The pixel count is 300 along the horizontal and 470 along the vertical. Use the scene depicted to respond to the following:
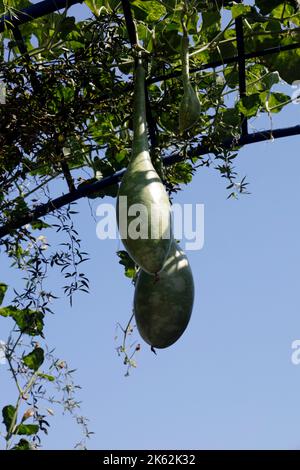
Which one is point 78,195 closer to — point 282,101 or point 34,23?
point 34,23

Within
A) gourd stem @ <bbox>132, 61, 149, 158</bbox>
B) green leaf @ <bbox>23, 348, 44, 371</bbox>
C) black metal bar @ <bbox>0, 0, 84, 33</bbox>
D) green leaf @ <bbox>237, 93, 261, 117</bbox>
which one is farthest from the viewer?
green leaf @ <bbox>23, 348, 44, 371</bbox>

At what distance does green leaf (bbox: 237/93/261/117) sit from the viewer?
230cm

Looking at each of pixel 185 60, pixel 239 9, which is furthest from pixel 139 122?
pixel 239 9

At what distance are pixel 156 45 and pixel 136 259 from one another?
0.87 m

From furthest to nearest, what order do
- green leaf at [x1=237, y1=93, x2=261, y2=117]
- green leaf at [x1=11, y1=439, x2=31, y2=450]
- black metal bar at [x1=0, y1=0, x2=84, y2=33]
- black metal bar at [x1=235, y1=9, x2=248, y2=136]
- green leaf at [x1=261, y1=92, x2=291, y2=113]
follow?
1. green leaf at [x1=11, y1=439, x2=31, y2=450]
2. green leaf at [x1=261, y1=92, x2=291, y2=113]
3. green leaf at [x1=237, y1=93, x2=261, y2=117]
4. black metal bar at [x1=235, y1=9, x2=248, y2=136]
5. black metal bar at [x1=0, y1=0, x2=84, y2=33]

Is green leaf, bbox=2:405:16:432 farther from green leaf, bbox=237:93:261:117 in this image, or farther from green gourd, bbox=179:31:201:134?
green gourd, bbox=179:31:201:134

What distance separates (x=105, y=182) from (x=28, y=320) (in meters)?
0.50

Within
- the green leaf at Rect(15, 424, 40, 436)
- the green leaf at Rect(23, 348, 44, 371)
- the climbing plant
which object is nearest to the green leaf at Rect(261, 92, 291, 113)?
the climbing plant

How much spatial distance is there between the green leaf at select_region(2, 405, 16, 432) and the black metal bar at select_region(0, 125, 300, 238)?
2.10ft

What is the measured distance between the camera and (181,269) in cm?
177

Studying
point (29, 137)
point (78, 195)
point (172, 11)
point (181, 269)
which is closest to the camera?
point (181, 269)

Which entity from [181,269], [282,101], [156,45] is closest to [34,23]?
[156,45]

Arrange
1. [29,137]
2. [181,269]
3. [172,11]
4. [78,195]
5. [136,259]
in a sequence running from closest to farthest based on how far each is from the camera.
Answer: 1. [136,259]
2. [181,269]
3. [172,11]
4. [29,137]
5. [78,195]

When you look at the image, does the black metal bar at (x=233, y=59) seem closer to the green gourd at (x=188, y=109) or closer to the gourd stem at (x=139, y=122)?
the gourd stem at (x=139, y=122)
